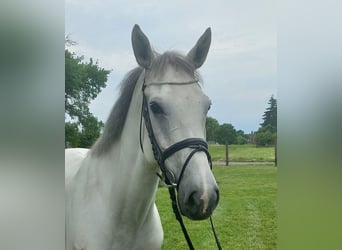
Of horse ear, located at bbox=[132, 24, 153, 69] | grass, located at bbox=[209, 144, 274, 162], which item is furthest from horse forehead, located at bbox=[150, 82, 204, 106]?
grass, located at bbox=[209, 144, 274, 162]

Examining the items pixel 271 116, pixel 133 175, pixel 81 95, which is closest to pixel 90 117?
pixel 81 95

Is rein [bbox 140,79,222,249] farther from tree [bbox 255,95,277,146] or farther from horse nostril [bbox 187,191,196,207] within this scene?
tree [bbox 255,95,277,146]

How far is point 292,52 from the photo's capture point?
1022mm

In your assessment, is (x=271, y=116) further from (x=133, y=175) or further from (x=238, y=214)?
(x=133, y=175)

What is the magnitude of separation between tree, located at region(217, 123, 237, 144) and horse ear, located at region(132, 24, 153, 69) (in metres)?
0.39

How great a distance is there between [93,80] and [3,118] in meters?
0.52

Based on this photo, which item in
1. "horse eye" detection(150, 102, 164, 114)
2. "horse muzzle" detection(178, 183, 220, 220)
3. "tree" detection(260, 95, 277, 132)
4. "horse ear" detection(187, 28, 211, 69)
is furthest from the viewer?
"tree" detection(260, 95, 277, 132)

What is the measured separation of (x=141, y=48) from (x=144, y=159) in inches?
13.9

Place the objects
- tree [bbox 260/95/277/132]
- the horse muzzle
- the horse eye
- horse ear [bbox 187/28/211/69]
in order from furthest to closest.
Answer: tree [bbox 260/95/277/132], horse ear [bbox 187/28/211/69], the horse eye, the horse muzzle

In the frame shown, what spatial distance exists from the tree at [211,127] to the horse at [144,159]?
22cm

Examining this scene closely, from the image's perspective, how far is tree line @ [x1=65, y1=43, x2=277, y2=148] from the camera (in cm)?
125

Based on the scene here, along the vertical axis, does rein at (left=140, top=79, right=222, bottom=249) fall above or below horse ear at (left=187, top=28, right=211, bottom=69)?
below

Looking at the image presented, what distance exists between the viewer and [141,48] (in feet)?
3.52

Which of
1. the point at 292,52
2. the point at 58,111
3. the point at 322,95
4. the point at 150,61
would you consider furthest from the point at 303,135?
the point at 58,111
